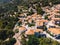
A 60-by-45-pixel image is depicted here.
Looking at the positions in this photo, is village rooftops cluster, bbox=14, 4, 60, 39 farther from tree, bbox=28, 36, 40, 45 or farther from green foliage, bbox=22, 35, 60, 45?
tree, bbox=28, 36, 40, 45

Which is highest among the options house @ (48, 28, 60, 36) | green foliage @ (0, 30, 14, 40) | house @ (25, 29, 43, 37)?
house @ (48, 28, 60, 36)

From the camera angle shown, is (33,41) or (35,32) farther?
(35,32)

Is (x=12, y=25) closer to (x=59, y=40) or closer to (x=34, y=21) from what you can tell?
(x=34, y=21)

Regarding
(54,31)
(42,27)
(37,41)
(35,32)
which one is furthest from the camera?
(42,27)

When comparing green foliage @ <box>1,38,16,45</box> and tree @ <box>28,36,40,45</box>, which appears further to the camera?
green foliage @ <box>1,38,16,45</box>

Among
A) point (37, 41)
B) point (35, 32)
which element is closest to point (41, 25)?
point (35, 32)

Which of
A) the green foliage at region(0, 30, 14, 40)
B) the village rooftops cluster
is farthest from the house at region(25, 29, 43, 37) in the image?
the green foliage at region(0, 30, 14, 40)

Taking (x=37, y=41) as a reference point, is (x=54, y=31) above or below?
above

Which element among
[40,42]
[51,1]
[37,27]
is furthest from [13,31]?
[51,1]

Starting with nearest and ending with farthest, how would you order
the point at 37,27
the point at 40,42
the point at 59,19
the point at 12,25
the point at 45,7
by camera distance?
the point at 40,42 < the point at 37,27 < the point at 59,19 < the point at 12,25 < the point at 45,7

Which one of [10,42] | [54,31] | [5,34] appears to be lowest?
[5,34]

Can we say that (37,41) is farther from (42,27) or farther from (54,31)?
(42,27)
